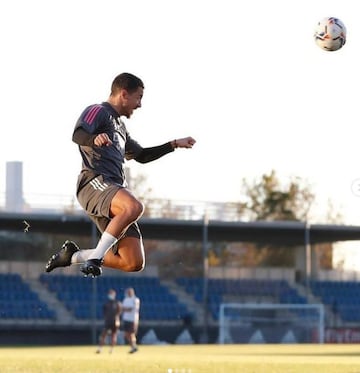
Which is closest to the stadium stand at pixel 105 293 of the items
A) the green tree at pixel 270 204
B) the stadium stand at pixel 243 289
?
the stadium stand at pixel 243 289

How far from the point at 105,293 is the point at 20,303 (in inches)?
178

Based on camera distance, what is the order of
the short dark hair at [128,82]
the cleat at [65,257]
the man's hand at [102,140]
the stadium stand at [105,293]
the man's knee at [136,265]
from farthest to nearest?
the stadium stand at [105,293], the cleat at [65,257], the man's knee at [136,265], the short dark hair at [128,82], the man's hand at [102,140]

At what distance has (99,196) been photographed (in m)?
13.2

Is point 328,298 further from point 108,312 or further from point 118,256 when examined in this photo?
point 118,256

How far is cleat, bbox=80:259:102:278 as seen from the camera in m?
13.0

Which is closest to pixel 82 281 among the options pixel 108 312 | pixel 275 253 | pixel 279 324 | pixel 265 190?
pixel 279 324

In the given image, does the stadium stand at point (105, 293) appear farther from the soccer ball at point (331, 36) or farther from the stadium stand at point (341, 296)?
the soccer ball at point (331, 36)

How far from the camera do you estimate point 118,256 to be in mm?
13633

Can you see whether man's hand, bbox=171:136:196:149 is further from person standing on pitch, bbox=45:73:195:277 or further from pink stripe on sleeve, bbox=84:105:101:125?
pink stripe on sleeve, bbox=84:105:101:125

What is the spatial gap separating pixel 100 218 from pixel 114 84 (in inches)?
57.7

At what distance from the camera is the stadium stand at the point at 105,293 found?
50.8 meters

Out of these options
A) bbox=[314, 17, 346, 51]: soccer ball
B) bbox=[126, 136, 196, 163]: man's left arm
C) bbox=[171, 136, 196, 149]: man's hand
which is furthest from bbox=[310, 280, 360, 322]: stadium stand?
bbox=[171, 136, 196, 149]: man's hand

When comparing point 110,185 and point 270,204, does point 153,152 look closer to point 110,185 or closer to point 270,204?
point 110,185

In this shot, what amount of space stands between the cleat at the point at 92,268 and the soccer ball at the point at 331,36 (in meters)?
6.93
